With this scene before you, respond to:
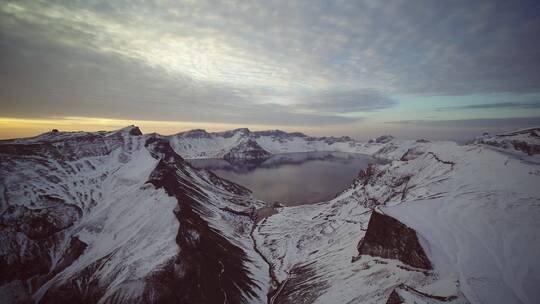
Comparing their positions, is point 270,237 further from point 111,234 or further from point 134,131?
point 134,131

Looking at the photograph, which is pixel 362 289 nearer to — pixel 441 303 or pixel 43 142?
pixel 441 303

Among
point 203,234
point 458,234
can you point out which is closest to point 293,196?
point 203,234

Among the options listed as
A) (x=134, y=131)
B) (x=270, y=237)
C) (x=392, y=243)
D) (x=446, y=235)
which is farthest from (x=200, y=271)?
(x=134, y=131)

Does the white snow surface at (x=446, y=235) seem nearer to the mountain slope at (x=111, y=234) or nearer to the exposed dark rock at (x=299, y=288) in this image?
the exposed dark rock at (x=299, y=288)

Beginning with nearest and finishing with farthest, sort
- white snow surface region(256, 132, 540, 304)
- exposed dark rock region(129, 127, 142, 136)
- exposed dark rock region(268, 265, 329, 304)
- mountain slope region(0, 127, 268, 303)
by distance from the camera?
1. white snow surface region(256, 132, 540, 304)
2. exposed dark rock region(268, 265, 329, 304)
3. mountain slope region(0, 127, 268, 303)
4. exposed dark rock region(129, 127, 142, 136)

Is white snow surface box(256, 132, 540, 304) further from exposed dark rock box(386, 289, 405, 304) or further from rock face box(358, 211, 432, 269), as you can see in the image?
exposed dark rock box(386, 289, 405, 304)

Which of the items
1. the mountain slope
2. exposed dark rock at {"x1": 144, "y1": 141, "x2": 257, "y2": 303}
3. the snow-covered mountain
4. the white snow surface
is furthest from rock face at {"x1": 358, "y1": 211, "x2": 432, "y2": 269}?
exposed dark rock at {"x1": 144, "y1": 141, "x2": 257, "y2": 303}
